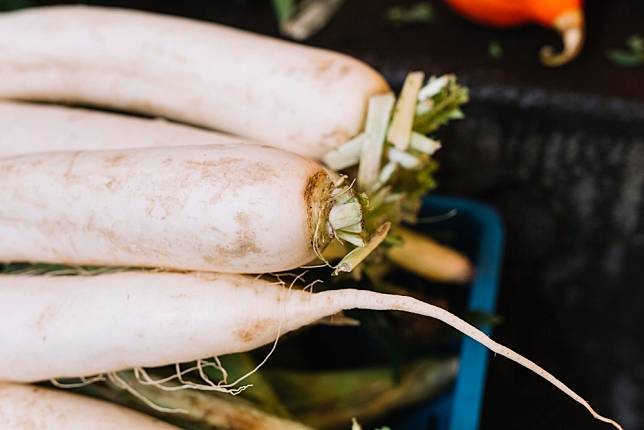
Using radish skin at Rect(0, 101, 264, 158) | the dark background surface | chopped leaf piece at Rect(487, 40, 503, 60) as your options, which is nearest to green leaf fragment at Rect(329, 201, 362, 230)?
radish skin at Rect(0, 101, 264, 158)

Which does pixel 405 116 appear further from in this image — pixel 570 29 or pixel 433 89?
pixel 570 29

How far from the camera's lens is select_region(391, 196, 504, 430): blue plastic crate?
2.87ft

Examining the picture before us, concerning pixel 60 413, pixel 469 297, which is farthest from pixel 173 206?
pixel 469 297

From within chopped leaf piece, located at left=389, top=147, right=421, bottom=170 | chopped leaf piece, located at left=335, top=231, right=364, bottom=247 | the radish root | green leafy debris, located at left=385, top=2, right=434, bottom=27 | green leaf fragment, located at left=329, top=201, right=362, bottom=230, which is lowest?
green leafy debris, located at left=385, top=2, right=434, bottom=27

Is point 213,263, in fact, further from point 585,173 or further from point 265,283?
point 585,173

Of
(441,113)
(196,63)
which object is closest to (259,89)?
(196,63)

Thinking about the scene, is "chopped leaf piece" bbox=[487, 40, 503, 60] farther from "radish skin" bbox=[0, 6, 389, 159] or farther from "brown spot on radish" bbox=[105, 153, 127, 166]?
"brown spot on radish" bbox=[105, 153, 127, 166]

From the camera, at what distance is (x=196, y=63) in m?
0.89

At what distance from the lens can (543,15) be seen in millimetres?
1218

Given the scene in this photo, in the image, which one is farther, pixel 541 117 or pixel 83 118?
pixel 541 117

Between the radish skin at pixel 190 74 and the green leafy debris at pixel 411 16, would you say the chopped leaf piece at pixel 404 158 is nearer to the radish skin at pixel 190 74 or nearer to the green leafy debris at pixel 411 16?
the radish skin at pixel 190 74

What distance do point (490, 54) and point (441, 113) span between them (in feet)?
1.54

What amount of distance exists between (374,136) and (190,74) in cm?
22

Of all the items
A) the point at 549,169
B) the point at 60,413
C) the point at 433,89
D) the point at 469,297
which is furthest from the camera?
the point at 549,169
